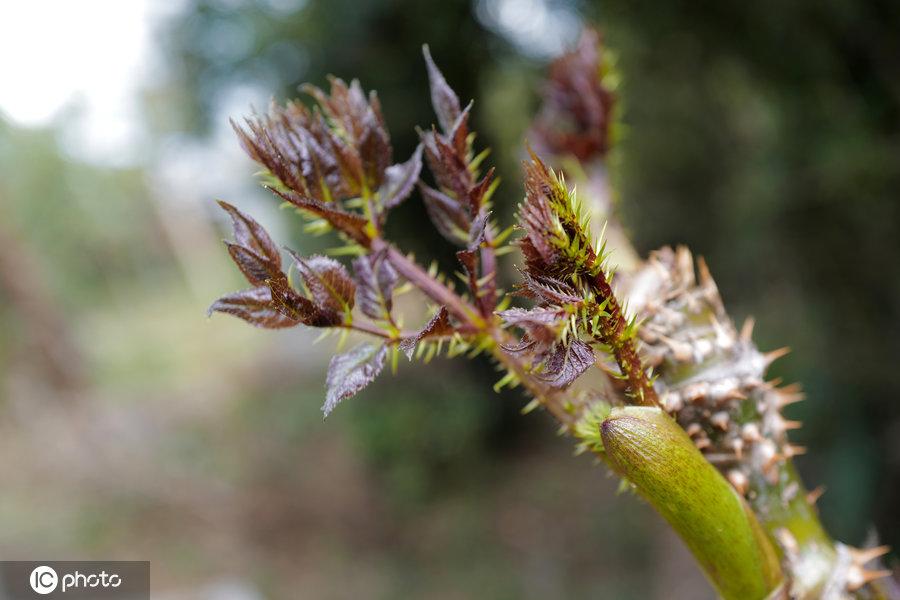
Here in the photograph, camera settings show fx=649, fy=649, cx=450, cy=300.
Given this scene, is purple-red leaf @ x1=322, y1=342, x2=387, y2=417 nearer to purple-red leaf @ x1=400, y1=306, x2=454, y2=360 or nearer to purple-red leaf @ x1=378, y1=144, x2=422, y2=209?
purple-red leaf @ x1=400, y1=306, x2=454, y2=360

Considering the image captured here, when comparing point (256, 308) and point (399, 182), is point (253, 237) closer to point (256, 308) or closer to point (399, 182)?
point (256, 308)

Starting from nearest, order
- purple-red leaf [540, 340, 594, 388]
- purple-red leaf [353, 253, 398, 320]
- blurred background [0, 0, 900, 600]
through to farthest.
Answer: purple-red leaf [540, 340, 594, 388]
purple-red leaf [353, 253, 398, 320]
blurred background [0, 0, 900, 600]

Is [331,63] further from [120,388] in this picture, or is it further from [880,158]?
[120,388]

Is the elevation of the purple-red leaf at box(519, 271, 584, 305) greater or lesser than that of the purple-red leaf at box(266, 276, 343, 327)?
lesser

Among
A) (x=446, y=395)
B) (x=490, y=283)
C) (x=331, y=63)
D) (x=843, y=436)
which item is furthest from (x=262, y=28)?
(x=490, y=283)

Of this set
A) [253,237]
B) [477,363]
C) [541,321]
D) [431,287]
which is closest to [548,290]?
[541,321]

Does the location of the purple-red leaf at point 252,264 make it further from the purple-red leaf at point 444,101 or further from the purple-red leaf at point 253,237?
the purple-red leaf at point 444,101

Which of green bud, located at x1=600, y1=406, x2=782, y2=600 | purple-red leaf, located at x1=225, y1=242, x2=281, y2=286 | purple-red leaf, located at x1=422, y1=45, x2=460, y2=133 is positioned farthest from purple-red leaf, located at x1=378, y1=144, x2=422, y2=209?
green bud, located at x1=600, y1=406, x2=782, y2=600
